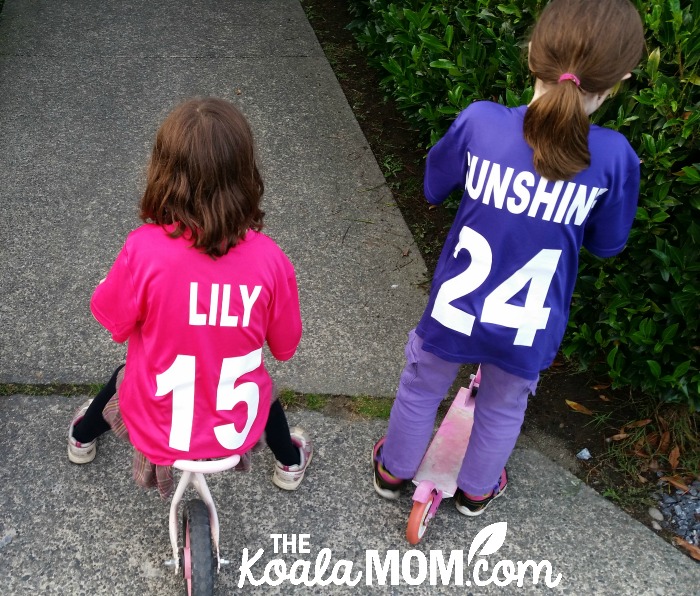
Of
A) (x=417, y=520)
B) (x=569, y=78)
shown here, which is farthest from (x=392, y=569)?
(x=569, y=78)

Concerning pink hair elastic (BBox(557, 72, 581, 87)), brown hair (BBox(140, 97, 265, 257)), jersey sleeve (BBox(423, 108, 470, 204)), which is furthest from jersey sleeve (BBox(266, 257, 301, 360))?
pink hair elastic (BBox(557, 72, 581, 87))

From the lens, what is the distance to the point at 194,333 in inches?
76.5

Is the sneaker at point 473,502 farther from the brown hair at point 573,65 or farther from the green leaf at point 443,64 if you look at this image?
the green leaf at point 443,64

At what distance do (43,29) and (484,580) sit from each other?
5.08m

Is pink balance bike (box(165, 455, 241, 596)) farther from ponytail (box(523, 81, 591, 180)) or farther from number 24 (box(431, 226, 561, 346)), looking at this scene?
ponytail (box(523, 81, 591, 180))

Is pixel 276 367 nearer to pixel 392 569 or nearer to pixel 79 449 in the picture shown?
pixel 79 449

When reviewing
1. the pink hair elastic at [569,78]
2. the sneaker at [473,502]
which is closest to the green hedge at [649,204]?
the sneaker at [473,502]

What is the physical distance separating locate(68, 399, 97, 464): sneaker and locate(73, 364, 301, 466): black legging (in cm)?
2

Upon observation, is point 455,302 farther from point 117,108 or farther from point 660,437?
point 117,108

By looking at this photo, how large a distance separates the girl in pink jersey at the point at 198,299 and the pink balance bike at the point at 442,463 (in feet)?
2.20

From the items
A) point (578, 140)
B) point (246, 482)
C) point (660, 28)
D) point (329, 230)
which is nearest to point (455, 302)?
point (578, 140)

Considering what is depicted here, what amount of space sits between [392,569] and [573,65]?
1.69 meters

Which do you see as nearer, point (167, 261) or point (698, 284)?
point (167, 261)

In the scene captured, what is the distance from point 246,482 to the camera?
108 inches
